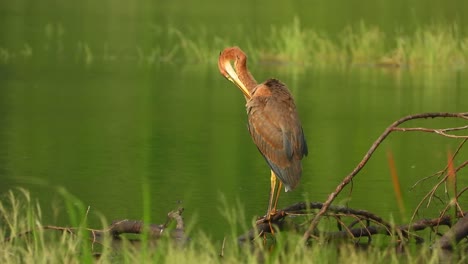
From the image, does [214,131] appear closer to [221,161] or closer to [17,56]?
[221,161]

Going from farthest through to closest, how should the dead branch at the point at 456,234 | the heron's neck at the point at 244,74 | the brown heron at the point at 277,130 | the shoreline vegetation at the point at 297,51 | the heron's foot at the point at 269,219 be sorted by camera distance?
1. the shoreline vegetation at the point at 297,51
2. the heron's neck at the point at 244,74
3. the brown heron at the point at 277,130
4. the heron's foot at the point at 269,219
5. the dead branch at the point at 456,234

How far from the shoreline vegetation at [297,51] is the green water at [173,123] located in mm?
117

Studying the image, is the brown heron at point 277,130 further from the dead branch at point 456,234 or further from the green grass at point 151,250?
the dead branch at point 456,234

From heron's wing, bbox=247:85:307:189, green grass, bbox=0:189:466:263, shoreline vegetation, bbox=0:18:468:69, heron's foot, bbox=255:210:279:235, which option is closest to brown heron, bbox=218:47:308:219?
heron's wing, bbox=247:85:307:189

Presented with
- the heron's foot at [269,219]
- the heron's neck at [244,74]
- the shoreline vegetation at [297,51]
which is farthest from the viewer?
the shoreline vegetation at [297,51]

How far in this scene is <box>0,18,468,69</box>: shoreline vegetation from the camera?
21.9m

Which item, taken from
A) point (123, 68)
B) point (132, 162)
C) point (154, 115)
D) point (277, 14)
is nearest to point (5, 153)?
point (132, 162)

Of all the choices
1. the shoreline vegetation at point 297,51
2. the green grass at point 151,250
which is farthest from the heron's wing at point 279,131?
the shoreline vegetation at point 297,51

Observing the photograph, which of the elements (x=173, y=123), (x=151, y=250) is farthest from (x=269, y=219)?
(x=173, y=123)

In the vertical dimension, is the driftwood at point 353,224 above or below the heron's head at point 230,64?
below

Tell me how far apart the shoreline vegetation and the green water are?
117 mm

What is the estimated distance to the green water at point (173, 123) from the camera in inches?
399

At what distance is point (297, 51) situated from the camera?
72.8ft

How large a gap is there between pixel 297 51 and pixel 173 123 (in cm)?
774
